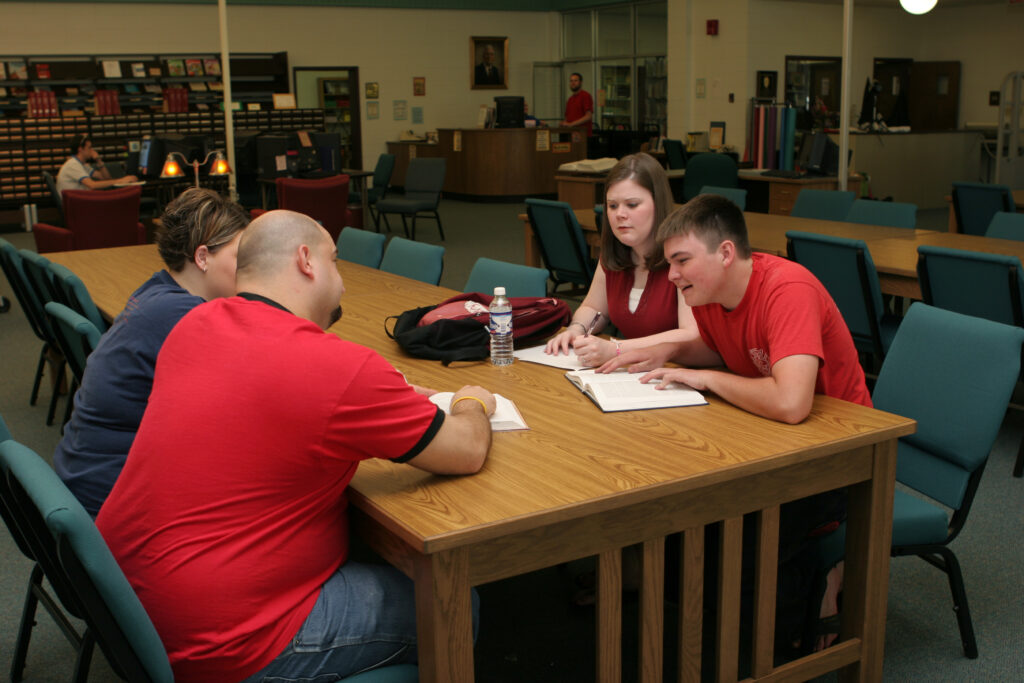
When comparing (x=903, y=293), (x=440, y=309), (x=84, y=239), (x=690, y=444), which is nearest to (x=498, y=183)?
(x=84, y=239)

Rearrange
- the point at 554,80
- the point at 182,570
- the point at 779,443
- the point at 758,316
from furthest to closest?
the point at 554,80 → the point at 758,316 → the point at 779,443 → the point at 182,570

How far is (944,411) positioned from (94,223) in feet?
21.5

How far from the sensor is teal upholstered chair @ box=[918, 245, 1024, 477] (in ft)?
11.8

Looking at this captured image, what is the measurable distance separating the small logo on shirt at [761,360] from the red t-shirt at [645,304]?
2.11 ft

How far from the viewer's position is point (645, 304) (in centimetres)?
A: 307

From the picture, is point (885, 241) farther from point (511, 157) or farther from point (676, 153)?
point (511, 157)

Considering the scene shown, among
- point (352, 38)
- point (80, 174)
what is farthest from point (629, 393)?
point (352, 38)

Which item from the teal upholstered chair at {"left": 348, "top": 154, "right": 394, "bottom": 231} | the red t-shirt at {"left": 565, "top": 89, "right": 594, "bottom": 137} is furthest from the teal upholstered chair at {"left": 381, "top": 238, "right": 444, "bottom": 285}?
the red t-shirt at {"left": 565, "top": 89, "right": 594, "bottom": 137}

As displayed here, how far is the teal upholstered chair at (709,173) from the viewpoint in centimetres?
849

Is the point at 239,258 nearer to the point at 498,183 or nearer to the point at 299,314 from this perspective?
the point at 299,314

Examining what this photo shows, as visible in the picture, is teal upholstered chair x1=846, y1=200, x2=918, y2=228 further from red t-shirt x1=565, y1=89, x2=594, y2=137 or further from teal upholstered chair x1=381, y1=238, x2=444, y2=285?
red t-shirt x1=565, y1=89, x2=594, y2=137

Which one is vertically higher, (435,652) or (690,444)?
(690,444)

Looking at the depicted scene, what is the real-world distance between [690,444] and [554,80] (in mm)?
14813

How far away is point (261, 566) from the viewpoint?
1.65 meters
